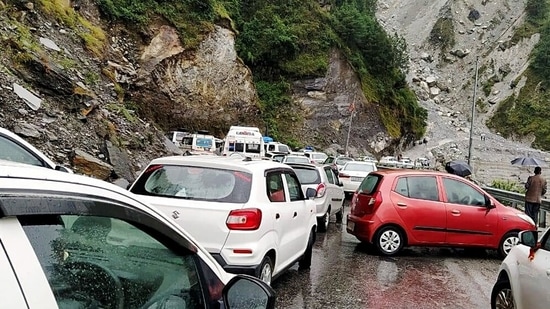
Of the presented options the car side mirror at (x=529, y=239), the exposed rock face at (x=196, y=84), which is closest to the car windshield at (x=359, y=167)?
the car side mirror at (x=529, y=239)

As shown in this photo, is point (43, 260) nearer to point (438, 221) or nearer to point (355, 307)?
point (355, 307)

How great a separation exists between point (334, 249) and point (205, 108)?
29054mm

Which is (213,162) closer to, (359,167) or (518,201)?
(518,201)

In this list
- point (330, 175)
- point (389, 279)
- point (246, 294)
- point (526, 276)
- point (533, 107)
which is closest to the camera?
point (246, 294)

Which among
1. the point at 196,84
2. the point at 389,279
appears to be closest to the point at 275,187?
the point at 389,279

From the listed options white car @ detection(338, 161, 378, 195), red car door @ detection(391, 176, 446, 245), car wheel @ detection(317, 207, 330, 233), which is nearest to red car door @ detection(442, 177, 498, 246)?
red car door @ detection(391, 176, 446, 245)

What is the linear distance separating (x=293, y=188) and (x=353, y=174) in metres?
14.1

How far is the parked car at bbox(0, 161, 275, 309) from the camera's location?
146 cm

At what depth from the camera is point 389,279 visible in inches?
340

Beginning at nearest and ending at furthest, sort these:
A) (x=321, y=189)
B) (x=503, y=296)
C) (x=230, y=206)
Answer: (x=503, y=296), (x=230, y=206), (x=321, y=189)

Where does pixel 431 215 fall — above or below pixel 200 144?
below

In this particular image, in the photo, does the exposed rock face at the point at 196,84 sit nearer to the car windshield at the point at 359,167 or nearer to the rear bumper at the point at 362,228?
the car windshield at the point at 359,167

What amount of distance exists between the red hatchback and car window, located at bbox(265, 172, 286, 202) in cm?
341

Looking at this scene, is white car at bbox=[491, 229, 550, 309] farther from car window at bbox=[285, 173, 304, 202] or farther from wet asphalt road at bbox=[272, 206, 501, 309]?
car window at bbox=[285, 173, 304, 202]
